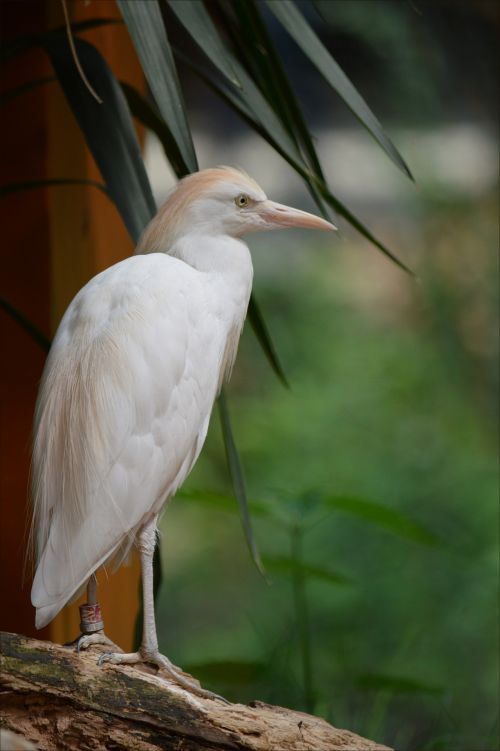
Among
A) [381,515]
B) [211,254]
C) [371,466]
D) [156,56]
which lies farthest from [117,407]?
[371,466]

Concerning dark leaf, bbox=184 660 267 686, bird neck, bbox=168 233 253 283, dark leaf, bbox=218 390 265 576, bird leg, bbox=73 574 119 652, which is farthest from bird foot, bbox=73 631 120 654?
dark leaf, bbox=184 660 267 686

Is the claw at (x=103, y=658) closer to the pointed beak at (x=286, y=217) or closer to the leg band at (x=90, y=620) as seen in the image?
the leg band at (x=90, y=620)

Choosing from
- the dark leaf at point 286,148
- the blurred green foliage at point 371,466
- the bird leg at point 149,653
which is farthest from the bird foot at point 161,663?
the blurred green foliage at point 371,466

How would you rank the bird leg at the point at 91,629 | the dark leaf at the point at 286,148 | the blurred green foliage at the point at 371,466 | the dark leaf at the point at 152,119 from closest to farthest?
1. the bird leg at the point at 91,629
2. the dark leaf at the point at 286,148
3. the dark leaf at the point at 152,119
4. the blurred green foliage at the point at 371,466

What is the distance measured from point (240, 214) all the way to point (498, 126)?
2020mm

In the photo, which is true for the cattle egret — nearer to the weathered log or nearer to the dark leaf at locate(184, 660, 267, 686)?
the weathered log

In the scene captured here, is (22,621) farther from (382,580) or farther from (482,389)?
(482,389)

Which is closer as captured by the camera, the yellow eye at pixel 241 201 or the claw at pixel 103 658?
the claw at pixel 103 658

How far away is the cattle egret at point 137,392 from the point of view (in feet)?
3.25

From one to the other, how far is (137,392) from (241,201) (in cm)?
24

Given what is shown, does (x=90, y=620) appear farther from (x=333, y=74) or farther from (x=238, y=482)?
(x=333, y=74)

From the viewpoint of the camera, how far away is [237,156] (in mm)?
2740

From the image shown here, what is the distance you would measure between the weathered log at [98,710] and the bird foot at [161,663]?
0.10ft

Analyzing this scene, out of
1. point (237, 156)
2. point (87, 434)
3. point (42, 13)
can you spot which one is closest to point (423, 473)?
point (237, 156)
